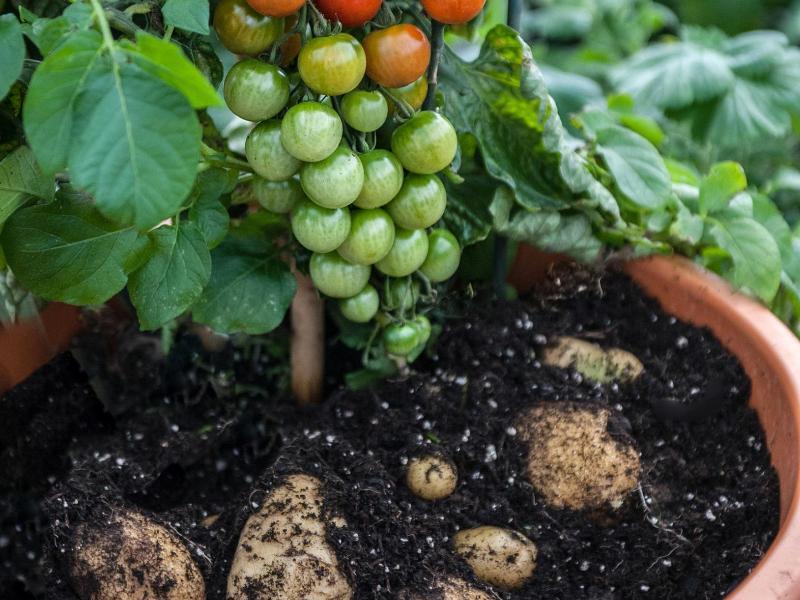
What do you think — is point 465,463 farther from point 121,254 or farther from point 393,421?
point 121,254

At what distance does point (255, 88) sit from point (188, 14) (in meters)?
0.09

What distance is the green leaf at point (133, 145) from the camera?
58 cm

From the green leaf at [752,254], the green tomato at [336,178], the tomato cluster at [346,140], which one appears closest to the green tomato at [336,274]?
the tomato cluster at [346,140]

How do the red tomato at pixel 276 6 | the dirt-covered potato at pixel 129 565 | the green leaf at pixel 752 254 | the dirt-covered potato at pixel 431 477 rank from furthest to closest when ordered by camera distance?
the green leaf at pixel 752 254, the dirt-covered potato at pixel 431 477, the dirt-covered potato at pixel 129 565, the red tomato at pixel 276 6

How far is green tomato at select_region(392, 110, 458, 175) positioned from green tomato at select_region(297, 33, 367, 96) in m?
0.09

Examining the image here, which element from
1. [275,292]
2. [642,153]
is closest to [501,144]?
[642,153]

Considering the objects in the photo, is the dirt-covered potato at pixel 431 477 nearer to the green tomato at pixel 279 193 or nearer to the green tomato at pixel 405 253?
the green tomato at pixel 405 253

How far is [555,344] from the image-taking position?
1.06 meters

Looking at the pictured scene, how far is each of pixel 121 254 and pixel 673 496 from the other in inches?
25.6

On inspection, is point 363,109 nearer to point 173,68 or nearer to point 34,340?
point 173,68

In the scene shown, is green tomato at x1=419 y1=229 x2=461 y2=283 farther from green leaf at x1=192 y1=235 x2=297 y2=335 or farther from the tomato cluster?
green leaf at x1=192 y1=235 x2=297 y2=335

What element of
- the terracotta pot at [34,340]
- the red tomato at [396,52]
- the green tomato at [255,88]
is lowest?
the terracotta pot at [34,340]

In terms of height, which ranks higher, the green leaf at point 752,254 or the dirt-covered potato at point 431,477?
the green leaf at point 752,254

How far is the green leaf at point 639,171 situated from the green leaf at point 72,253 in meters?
0.60
